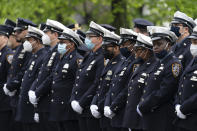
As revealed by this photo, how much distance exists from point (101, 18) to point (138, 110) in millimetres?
16940

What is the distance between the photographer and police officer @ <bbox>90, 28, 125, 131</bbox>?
10.8m

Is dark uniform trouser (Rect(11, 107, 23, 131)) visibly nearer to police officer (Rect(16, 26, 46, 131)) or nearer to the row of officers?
the row of officers

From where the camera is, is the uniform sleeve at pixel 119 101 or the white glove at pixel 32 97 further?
the white glove at pixel 32 97

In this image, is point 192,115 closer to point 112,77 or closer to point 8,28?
point 112,77

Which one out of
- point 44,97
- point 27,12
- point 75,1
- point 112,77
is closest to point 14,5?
point 27,12

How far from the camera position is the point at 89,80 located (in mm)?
11391

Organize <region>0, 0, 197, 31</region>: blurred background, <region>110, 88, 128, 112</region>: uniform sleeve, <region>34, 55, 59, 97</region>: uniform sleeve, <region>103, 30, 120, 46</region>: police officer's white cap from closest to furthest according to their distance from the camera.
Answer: <region>110, 88, 128, 112</region>: uniform sleeve < <region>103, 30, 120, 46</region>: police officer's white cap < <region>34, 55, 59, 97</region>: uniform sleeve < <region>0, 0, 197, 31</region>: blurred background

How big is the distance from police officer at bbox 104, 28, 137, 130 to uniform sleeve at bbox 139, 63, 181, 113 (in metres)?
0.89

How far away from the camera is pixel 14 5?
958 inches

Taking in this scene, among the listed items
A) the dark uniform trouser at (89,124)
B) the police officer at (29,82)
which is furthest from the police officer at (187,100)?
the police officer at (29,82)

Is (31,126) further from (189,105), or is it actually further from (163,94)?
(189,105)

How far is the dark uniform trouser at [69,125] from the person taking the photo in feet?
39.1

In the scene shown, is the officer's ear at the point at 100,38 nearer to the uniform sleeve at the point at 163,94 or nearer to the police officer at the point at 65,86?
the police officer at the point at 65,86

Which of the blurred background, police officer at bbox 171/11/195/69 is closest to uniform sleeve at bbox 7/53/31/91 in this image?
police officer at bbox 171/11/195/69
